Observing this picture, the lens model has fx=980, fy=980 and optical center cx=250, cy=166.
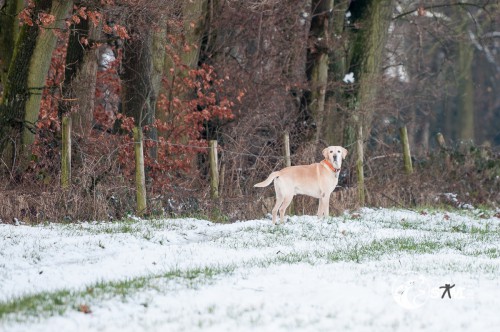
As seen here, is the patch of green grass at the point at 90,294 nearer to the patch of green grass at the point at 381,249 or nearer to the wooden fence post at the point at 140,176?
the patch of green grass at the point at 381,249

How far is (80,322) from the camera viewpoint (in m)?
8.36

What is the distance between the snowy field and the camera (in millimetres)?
8492

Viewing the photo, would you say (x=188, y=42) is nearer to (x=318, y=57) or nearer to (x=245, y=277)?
(x=318, y=57)

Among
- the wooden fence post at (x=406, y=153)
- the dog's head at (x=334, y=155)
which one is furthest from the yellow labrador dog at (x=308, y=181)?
the wooden fence post at (x=406, y=153)

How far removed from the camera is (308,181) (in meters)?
17.7

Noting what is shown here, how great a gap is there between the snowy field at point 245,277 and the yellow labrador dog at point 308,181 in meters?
0.69

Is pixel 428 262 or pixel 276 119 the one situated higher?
pixel 276 119

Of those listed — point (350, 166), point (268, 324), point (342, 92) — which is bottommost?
point (268, 324)

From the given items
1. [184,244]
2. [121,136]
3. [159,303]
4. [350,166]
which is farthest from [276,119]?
[159,303]

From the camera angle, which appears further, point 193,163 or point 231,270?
point 193,163

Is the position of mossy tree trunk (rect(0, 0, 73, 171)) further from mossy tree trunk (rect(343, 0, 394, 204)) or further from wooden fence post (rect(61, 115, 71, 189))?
mossy tree trunk (rect(343, 0, 394, 204))

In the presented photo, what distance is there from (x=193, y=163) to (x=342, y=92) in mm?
5617

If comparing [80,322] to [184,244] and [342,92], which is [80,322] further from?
[342,92]

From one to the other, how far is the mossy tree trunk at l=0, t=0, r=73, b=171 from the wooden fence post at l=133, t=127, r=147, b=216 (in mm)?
2358
